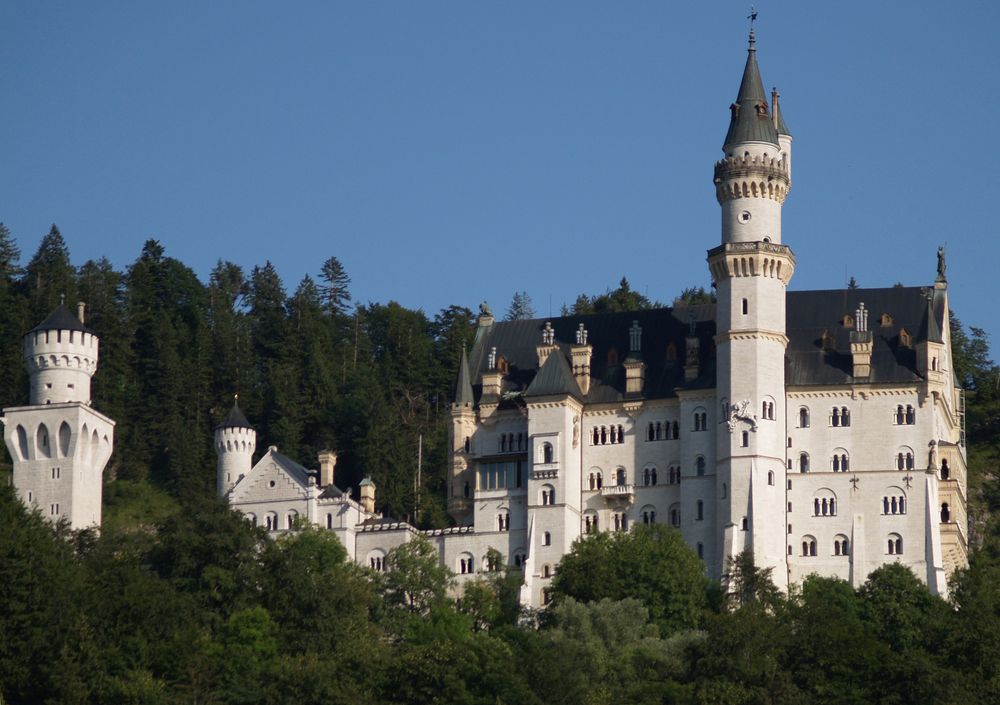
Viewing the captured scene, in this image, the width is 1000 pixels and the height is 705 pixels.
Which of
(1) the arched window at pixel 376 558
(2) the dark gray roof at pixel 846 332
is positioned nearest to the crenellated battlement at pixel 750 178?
(2) the dark gray roof at pixel 846 332

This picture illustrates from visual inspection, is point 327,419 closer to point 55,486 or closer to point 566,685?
point 55,486

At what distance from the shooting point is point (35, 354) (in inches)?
4031

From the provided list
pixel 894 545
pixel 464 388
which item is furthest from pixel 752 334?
pixel 464 388

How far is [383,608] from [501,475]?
9.44 m

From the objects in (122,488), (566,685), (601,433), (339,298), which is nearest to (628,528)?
(601,433)

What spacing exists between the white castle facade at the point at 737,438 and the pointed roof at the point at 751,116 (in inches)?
3.0

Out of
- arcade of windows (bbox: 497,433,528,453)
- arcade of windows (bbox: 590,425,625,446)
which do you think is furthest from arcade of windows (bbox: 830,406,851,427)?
arcade of windows (bbox: 497,433,528,453)

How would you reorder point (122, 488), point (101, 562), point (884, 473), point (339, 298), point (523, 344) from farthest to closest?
point (339, 298), point (122, 488), point (523, 344), point (884, 473), point (101, 562)

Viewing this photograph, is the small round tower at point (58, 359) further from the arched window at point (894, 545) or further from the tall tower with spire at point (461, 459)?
the arched window at point (894, 545)

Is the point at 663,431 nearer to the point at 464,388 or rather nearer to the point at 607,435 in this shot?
Answer: the point at 607,435

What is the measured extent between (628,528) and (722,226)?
39.2 ft

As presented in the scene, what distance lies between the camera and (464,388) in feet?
341

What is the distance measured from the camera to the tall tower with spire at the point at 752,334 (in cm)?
9562

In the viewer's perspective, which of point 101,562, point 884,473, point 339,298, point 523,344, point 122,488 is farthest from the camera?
point 339,298
